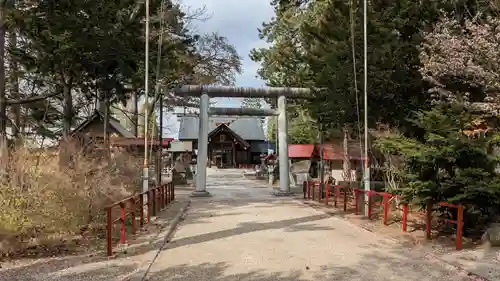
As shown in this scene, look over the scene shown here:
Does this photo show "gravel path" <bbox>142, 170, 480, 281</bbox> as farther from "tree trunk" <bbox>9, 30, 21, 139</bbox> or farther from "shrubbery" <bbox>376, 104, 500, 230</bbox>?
"tree trunk" <bbox>9, 30, 21, 139</bbox>

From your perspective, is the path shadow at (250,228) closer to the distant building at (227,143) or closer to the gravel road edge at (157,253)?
the gravel road edge at (157,253)

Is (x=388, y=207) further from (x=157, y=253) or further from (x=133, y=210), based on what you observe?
(x=157, y=253)

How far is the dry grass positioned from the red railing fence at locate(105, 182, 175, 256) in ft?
1.95

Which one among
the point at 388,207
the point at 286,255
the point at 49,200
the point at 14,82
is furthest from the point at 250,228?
the point at 14,82

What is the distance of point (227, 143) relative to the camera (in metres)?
68.2

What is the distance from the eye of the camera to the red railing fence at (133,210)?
905 centimetres

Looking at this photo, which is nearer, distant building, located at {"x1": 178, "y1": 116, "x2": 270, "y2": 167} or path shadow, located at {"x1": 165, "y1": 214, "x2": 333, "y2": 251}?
path shadow, located at {"x1": 165, "y1": 214, "x2": 333, "y2": 251}

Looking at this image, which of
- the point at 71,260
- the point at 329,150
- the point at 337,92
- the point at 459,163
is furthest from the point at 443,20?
the point at 329,150

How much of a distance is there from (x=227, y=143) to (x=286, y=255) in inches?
2345

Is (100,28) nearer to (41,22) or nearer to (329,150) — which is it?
(41,22)

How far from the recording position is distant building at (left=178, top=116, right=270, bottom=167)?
67312 mm

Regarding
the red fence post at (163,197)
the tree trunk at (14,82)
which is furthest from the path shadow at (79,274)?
the red fence post at (163,197)

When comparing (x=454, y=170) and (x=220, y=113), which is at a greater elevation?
(x=220, y=113)

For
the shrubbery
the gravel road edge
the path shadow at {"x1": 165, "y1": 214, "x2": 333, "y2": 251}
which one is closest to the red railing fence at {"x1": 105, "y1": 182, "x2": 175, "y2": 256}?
the gravel road edge
